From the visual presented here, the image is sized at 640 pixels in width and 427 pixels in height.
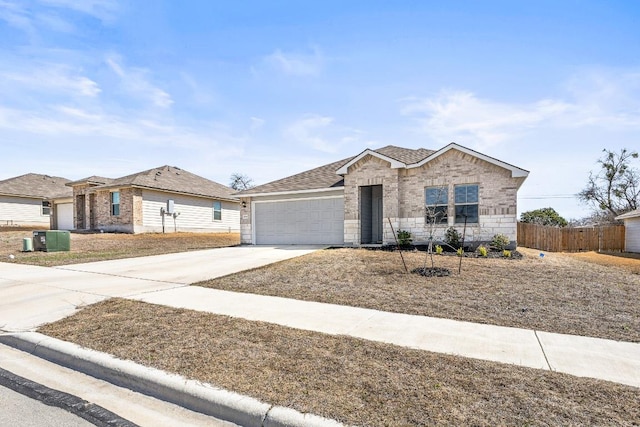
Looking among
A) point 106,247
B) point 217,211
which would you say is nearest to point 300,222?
point 106,247

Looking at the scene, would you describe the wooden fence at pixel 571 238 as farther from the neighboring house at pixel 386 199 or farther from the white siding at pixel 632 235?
the neighboring house at pixel 386 199

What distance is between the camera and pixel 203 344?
4.79 metres

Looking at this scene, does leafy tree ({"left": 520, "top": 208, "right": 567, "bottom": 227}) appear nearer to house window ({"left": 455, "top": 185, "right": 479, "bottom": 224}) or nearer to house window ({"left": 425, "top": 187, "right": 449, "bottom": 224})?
house window ({"left": 455, "top": 185, "right": 479, "bottom": 224})

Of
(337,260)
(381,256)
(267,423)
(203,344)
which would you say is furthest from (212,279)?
(267,423)

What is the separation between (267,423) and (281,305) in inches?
154

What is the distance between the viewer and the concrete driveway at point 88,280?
6734mm

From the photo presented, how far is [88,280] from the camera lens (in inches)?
380

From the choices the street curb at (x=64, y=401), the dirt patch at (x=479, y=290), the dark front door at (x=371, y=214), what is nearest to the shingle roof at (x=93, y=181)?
the dark front door at (x=371, y=214)

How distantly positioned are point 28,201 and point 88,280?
27.8 meters

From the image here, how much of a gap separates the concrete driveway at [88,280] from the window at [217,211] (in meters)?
15.1

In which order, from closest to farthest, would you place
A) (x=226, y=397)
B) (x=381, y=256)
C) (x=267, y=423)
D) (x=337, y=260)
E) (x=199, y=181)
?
(x=267, y=423)
(x=226, y=397)
(x=337, y=260)
(x=381, y=256)
(x=199, y=181)

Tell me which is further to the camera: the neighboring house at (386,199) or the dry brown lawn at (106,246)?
the neighboring house at (386,199)

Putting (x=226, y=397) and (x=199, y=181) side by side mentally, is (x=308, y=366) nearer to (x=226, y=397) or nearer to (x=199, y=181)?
(x=226, y=397)

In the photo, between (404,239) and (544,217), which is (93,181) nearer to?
(404,239)
